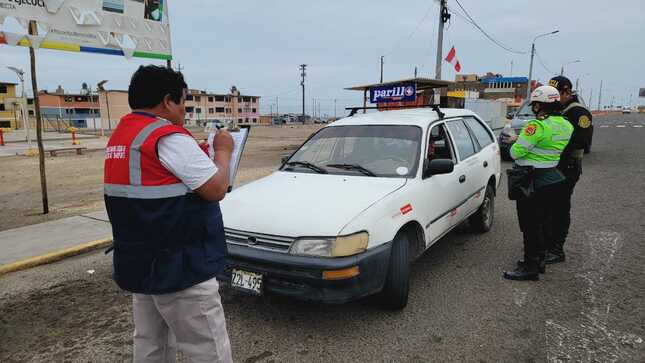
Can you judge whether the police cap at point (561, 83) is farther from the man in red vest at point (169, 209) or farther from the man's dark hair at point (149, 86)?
the man's dark hair at point (149, 86)

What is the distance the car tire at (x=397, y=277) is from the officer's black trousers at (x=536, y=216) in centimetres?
138

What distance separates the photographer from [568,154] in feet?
13.5

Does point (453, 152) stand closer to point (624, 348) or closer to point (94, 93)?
point (624, 348)

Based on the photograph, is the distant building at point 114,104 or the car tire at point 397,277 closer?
the car tire at point 397,277

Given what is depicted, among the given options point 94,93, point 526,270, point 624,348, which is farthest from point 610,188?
point 94,93

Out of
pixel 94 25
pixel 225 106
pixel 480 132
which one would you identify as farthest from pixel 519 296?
pixel 225 106

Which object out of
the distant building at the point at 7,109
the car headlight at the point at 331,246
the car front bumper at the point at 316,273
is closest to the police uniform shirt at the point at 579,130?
the car front bumper at the point at 316,273

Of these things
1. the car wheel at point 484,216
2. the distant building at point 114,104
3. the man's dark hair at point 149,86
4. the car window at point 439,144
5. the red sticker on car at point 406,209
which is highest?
the distant building at point 114,104

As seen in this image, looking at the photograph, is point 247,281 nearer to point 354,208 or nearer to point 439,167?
point 354,208

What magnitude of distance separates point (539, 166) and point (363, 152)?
161 cm

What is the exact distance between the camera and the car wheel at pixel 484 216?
526cm

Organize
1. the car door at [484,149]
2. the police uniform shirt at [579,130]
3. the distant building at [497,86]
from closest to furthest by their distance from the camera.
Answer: the police uniform shirt at [579,130] < the car door at [484,149] < the distant building at [497,86]

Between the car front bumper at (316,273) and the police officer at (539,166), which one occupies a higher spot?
the police officer at (539,166)

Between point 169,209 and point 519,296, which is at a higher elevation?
point 169,209
